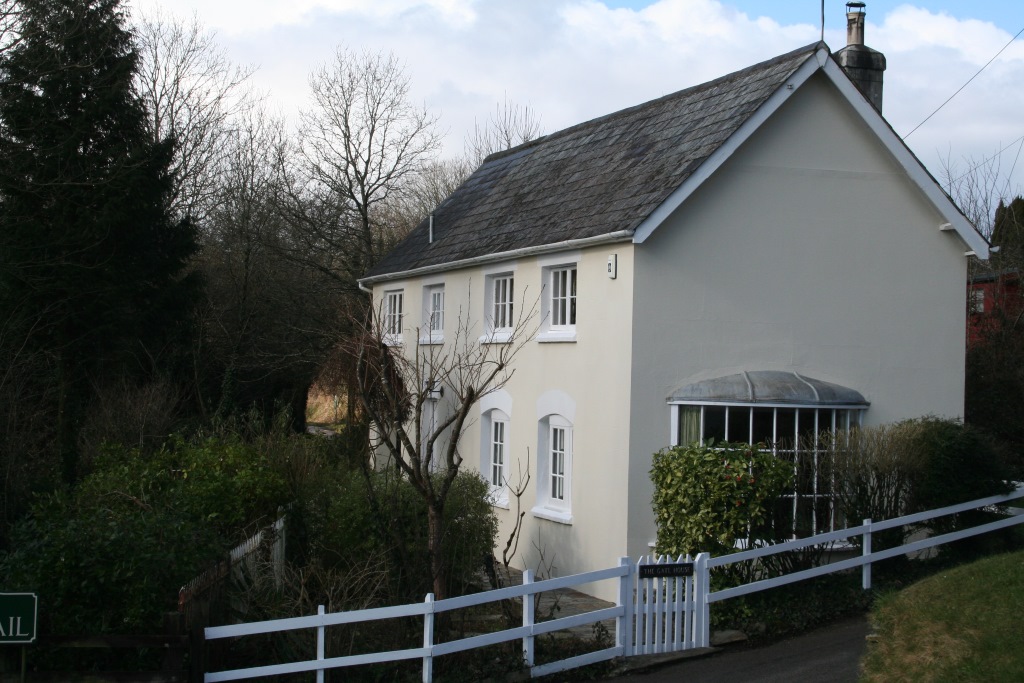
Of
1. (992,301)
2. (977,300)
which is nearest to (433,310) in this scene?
(992,301)

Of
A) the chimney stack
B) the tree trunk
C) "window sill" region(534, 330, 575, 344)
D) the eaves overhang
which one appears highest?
the chimney stack

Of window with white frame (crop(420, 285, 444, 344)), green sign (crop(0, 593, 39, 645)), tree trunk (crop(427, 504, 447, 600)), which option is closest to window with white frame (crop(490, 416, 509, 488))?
window with white frame (crop(420, 285, 444, 344))

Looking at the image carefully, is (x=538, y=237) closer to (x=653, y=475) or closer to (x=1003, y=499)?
(x=653, y=475)

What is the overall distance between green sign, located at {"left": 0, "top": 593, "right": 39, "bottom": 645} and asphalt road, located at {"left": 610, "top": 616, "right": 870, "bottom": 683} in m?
5.32

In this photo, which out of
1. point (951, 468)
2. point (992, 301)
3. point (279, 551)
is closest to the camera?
point (279, 551)

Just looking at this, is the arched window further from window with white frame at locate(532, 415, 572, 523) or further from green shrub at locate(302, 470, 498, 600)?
green shrub at locate(302, 470, 498, 600)

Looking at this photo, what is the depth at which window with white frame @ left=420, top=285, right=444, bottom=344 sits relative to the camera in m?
19.6

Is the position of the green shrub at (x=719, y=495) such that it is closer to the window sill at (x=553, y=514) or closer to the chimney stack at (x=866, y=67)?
the window sill at (x=553, y=514)

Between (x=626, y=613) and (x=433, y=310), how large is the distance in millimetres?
10298

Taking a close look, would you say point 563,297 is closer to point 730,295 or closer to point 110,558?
point 730,295

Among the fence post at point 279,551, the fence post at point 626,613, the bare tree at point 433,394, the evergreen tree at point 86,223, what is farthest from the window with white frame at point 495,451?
the evergreen tree at point 86,223

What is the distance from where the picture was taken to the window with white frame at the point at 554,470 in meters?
15.1

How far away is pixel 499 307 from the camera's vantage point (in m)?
17.3

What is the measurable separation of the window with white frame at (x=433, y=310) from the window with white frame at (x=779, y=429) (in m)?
6.92
